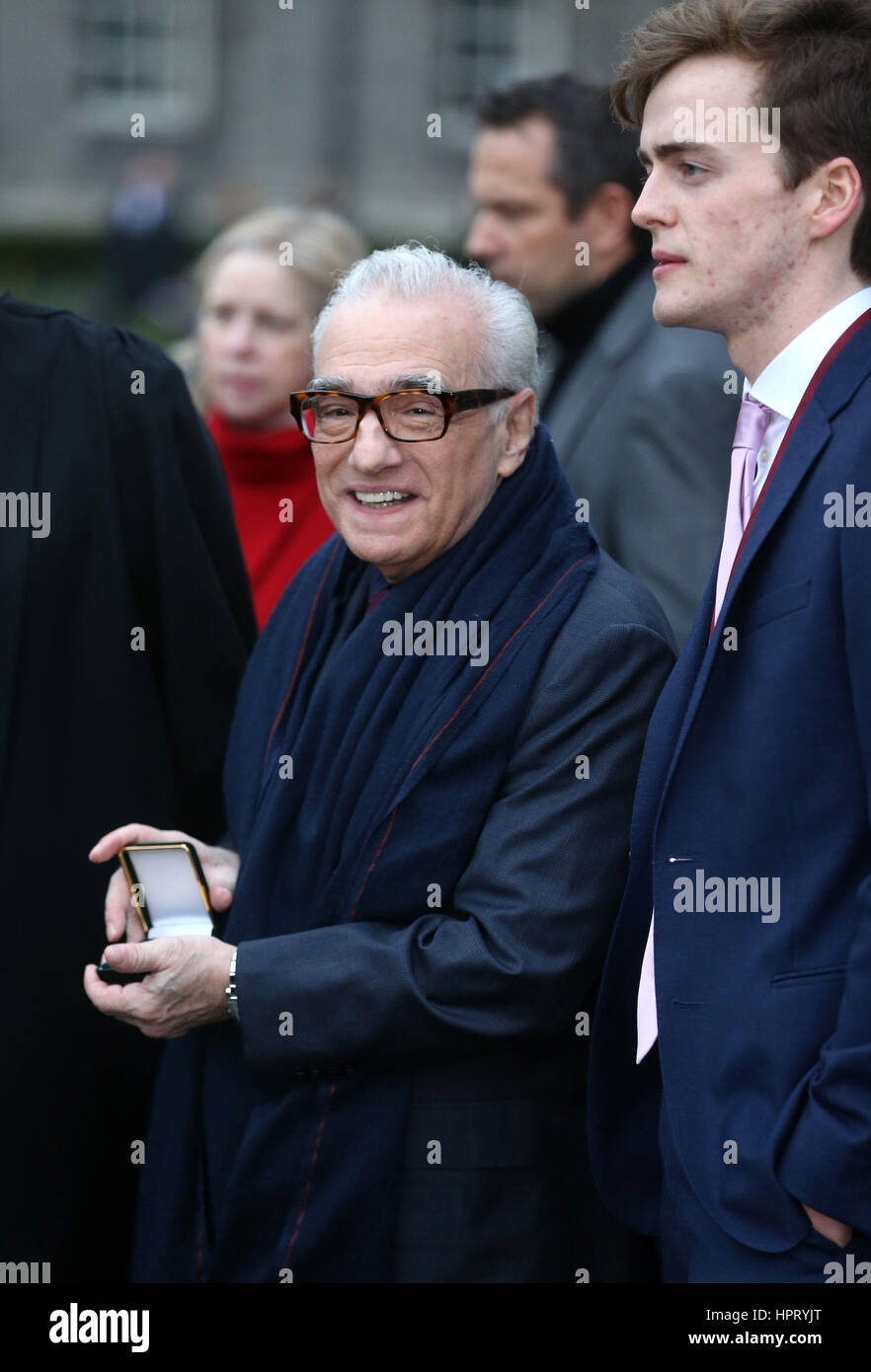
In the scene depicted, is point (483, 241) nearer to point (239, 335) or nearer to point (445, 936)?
point (239, 335)

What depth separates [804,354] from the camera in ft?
7.02

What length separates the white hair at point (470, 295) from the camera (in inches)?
102

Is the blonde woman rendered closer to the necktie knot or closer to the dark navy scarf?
the dark navy scarf

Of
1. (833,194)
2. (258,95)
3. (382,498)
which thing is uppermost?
(258,95)

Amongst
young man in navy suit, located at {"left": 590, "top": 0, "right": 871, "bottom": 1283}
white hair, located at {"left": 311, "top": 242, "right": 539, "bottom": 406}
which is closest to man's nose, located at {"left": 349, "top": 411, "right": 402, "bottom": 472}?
white hair, located at {"left": 311, "top": 242, "right": 539, "bottom": 406}

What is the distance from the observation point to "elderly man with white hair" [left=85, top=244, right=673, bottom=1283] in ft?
8.00

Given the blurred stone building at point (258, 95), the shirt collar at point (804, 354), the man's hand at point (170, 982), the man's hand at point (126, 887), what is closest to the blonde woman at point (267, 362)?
the man's hand at point (126, 887)

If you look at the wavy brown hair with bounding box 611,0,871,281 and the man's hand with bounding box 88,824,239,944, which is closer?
the wavy brown hair with bounding box 611,0,871,281

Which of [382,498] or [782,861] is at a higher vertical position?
[382,498]

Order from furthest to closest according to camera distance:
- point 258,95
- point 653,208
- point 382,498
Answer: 1. point 258,95
2. point 382,498
3. point 653,208

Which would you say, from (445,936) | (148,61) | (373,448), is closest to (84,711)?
(373,448)

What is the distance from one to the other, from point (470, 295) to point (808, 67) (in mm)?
654

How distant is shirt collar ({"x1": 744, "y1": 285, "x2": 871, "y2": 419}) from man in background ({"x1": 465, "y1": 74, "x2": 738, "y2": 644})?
47.5 inches

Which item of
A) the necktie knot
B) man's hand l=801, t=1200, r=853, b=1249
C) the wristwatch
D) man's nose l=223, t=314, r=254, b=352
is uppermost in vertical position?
man's nose l=223, t=314, r=254, b=352
